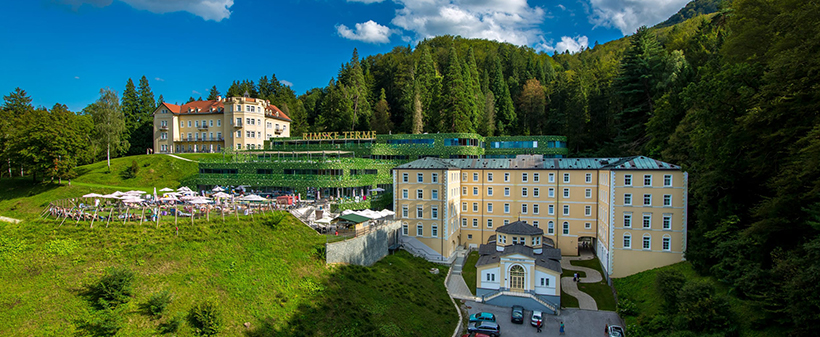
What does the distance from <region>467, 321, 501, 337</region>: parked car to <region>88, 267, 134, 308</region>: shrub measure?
2330 cm

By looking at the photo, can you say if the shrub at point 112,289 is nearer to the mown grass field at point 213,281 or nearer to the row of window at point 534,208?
the mown grass field at point 213,281

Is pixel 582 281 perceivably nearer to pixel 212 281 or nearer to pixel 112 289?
pixel 212 281

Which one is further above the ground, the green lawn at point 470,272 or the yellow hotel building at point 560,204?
the yellow hotel building at point 560,204

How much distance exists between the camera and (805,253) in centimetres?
2145

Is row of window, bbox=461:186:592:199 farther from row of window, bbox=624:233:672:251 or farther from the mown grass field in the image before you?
the mown grass field

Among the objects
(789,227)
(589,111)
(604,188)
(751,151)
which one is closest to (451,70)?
(589,111)

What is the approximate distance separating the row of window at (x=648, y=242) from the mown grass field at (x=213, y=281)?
1965 cm

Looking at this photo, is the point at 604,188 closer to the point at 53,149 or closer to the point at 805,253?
the point at 805,253

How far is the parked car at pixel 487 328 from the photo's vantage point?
1215 inches

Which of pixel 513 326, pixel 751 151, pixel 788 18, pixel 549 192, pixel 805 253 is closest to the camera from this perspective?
pixel 805 253

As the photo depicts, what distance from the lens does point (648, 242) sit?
3888 cm

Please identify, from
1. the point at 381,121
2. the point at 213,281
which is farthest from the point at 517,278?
the point at 381,121

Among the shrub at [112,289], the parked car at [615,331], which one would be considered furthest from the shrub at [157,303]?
the parked car at [615,331]

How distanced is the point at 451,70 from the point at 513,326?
4704 cm
